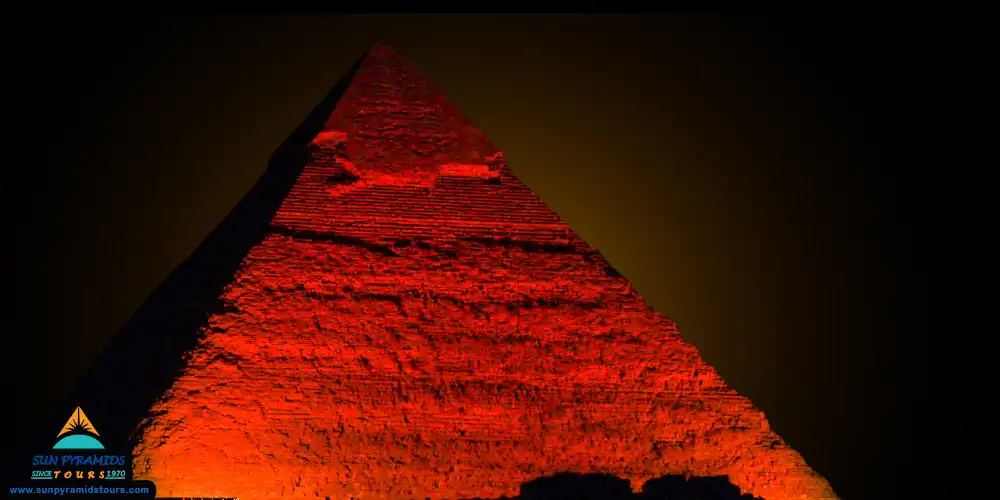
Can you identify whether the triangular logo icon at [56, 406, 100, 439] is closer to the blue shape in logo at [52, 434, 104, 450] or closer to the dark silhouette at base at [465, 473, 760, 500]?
the blue shape in logo at [52, 434, 104, 450]

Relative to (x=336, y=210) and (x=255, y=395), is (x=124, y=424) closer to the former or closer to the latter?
(x=255, y=395)

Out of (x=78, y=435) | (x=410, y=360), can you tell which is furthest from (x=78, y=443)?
(x=410, y=360)

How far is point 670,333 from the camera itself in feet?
19.7

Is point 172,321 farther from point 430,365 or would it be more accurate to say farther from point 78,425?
point 430,365

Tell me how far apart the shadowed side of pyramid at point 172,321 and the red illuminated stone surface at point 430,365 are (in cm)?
11

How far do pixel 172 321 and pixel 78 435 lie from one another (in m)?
0.92

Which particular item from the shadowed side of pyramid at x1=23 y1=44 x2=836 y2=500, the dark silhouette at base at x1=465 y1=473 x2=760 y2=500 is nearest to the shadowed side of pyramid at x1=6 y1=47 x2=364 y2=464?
the shadowed side of pyramid at x1=23 y1=44 x2=836 y2=500

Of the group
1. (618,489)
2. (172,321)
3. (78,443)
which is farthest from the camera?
(172,321)

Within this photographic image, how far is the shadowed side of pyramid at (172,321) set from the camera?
18.7 ft

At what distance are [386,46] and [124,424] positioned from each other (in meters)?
3.27

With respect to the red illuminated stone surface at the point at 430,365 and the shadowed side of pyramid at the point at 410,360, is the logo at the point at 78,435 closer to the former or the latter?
the shadowed side of pyramid at the point at 410,360

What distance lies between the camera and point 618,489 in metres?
5.71

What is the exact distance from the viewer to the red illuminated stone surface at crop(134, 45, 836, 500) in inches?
222

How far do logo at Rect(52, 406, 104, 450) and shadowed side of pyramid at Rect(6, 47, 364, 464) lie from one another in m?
0.07
